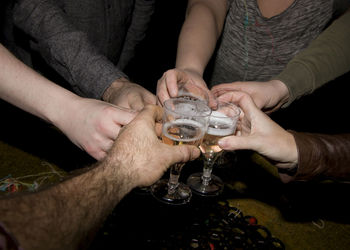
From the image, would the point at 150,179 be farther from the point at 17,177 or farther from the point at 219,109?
the point at 17,177

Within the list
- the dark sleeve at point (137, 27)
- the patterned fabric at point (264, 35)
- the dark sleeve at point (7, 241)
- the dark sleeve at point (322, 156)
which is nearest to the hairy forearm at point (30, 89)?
the dark sleeve at point (7, 241)

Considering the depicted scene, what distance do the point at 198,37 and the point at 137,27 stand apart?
0.84m

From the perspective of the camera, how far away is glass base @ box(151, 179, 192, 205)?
1604mm

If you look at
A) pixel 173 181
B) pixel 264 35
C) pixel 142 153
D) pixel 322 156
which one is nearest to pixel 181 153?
pixel 142 153

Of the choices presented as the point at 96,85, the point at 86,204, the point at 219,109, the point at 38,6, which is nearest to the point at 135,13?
the point at 38,6

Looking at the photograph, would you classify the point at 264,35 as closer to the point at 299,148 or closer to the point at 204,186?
the point at 299,148

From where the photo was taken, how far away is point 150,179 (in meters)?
1.11

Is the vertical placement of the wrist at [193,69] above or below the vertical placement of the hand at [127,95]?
above

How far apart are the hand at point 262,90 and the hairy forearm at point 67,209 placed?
108 centimetres

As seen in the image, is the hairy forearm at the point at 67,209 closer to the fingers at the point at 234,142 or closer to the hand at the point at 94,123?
the hand at the point at 94,123

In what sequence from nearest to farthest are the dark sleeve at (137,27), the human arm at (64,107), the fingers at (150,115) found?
1. the fingers at (150,115)
2. the human arm at (64,107)
3. the dark sleeve at (137,27)

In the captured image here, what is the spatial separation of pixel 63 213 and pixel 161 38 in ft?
15.5

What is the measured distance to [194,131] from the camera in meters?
1.39

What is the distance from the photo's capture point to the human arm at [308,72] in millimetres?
1888
